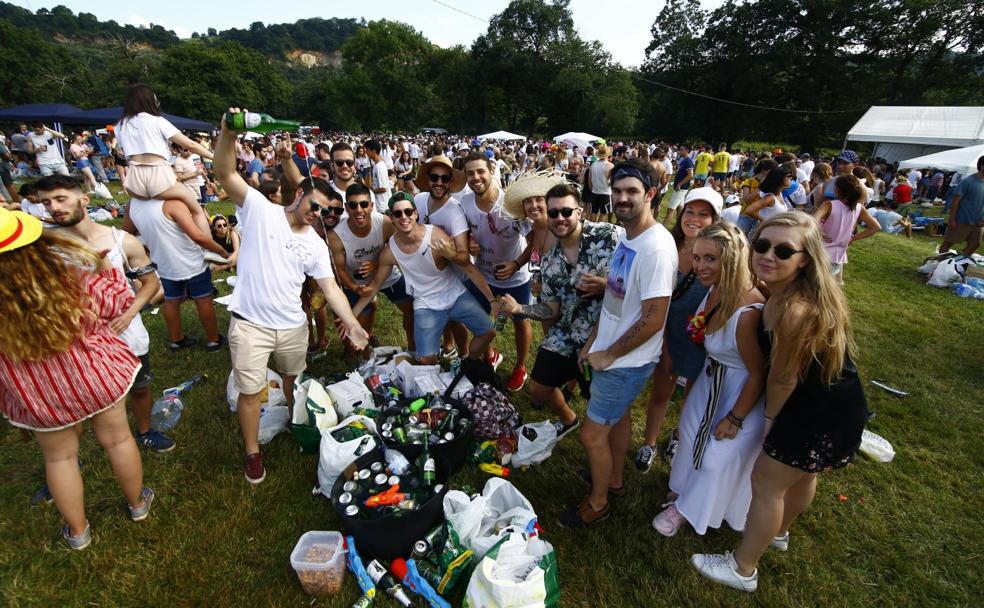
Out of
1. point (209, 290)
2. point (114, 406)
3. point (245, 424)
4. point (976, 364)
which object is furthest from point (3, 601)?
point (976, 364)

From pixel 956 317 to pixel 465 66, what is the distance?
59588 mm

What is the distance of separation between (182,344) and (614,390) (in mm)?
5089

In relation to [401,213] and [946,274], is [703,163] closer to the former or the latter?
[946,274]

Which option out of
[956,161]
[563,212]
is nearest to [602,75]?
[956,161]

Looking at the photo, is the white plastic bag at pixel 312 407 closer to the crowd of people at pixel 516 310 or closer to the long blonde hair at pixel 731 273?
the crowd of people at pixel 516 310

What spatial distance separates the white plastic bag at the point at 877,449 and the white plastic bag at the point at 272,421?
4873 millimetres

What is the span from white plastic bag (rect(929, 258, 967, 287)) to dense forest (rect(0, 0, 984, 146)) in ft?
127

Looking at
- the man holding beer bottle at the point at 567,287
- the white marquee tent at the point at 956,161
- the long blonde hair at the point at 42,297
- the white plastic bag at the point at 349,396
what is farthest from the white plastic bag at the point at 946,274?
the long blonde hair at the point at 42,297

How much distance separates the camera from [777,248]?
1.99 m

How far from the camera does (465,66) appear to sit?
55969 millimetres

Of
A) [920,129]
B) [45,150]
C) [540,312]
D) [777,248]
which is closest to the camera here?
[777,248]

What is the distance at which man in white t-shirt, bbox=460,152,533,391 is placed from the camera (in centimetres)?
400

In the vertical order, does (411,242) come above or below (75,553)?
above

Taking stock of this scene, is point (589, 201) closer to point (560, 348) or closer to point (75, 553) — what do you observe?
point (560, 348)
